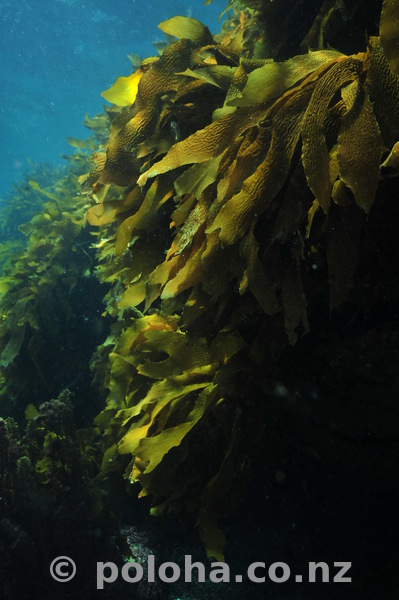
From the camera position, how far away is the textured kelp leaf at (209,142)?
4.09 ft

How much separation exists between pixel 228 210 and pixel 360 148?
0.41m

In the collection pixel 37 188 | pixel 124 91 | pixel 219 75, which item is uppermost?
pixel 37 188

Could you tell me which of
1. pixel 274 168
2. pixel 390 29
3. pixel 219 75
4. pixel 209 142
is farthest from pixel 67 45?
pixel 390 29

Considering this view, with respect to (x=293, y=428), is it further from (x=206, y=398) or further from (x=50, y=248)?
(x=50, y=248)

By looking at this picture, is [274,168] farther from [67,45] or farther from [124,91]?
[67,45]

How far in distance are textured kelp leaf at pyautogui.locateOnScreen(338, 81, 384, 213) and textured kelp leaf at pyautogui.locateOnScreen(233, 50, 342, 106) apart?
0.16 metres

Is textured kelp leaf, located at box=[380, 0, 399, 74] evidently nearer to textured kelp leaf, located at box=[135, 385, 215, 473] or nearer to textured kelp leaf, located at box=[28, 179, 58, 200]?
textured kelp leaf, located at box=[135, 385, 215, 473]

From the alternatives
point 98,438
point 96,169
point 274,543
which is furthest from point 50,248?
point 274,543

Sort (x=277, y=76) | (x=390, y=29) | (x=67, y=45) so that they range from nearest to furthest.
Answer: (x=390, y=29), (x=277, y=76), (x=67, y=45)

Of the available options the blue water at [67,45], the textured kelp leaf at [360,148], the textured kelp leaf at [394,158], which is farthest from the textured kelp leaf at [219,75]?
the blue water at [67,45]

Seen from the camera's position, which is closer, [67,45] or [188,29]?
[188,29]

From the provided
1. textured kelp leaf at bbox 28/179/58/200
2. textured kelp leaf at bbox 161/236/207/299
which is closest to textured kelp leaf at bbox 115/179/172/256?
textured kelp leaf at bbox 161/236/207/299

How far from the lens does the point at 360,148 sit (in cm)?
102

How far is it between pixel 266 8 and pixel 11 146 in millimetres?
55197
